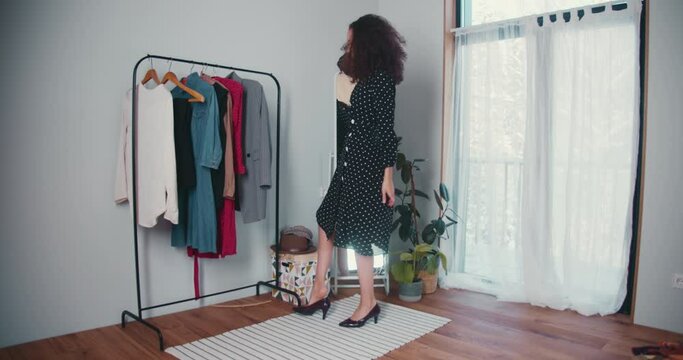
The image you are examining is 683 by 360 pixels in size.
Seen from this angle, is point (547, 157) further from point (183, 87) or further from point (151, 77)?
point (151, 77)

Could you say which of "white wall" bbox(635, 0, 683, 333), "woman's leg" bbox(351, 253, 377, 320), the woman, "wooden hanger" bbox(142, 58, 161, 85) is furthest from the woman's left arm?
"white wall" bbox(635, 0, 683, 333)

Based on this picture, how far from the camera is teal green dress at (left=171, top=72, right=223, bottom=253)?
255 centimetres

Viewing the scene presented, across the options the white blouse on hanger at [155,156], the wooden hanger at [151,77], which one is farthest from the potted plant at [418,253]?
the wooden hanger at [151,77]

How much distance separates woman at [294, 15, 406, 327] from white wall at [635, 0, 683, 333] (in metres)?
1.35

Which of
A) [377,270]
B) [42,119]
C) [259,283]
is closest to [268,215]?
[259,283]

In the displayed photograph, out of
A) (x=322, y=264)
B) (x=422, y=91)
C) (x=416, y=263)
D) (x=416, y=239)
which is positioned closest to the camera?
(x=322, y=264)

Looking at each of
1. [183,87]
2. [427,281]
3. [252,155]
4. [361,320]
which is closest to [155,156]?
[183,87]

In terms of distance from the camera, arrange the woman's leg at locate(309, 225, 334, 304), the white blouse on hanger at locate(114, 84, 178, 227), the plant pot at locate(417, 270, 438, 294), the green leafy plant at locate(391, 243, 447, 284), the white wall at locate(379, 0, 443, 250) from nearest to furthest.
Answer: the white blouse on hanger at locate(114, 84, 178, 227) < the woman's leg at locate(309, 225, 334, 304) < the green leafy plant at locate(391, 243, 447, 284) < the plant pot at locate(417, 270, 438, 294) < the white wall at locate(379, 0, 443, 250)

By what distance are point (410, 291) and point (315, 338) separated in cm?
88

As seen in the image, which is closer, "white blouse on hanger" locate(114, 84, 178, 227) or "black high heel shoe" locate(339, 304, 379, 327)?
"white blouse on hanger" locate(114, 84, 178, 227)

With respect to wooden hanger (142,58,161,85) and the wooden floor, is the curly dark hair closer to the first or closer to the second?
wooden hanger (142,58,161,85)

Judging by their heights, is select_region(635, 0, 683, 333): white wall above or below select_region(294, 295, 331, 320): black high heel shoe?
above

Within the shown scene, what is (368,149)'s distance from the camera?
8.63 ft

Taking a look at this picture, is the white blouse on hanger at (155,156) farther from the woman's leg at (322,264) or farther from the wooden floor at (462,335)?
the woman's leg at (322,264)
